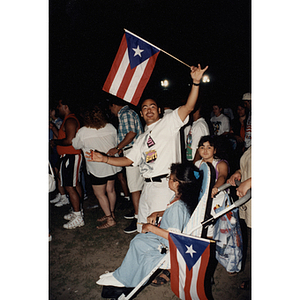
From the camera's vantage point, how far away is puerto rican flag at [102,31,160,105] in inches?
115

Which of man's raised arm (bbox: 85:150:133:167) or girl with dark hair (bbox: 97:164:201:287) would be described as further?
man's raised arm (bbox: 85:150:133:167)

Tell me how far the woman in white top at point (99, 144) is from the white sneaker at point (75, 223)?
1.28 feet

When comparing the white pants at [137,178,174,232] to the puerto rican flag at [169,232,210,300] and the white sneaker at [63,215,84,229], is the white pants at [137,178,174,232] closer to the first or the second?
the puerto rican flag at [169,232,210,300]

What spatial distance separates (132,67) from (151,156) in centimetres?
130

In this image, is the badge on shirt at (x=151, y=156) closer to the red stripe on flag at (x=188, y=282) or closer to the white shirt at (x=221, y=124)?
the red stripe on flag at (x=188, y=282)

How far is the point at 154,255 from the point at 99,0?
40.1 ft

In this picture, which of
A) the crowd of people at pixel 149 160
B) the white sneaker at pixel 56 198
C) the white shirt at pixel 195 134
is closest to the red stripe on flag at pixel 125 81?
the crowd of people at pixel 149 160

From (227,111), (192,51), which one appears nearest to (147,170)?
(227,111)

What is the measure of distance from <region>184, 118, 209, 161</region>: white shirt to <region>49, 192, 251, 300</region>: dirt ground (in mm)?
1796

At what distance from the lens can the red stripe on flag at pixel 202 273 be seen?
1765 mm

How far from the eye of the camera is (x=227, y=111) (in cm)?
851

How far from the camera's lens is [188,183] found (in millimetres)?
2387

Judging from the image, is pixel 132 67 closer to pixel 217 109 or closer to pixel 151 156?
pixel 151 156

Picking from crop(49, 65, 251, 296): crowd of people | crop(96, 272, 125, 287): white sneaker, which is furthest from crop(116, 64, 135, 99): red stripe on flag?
crop(96, 272, 125, 287): white sneaker
